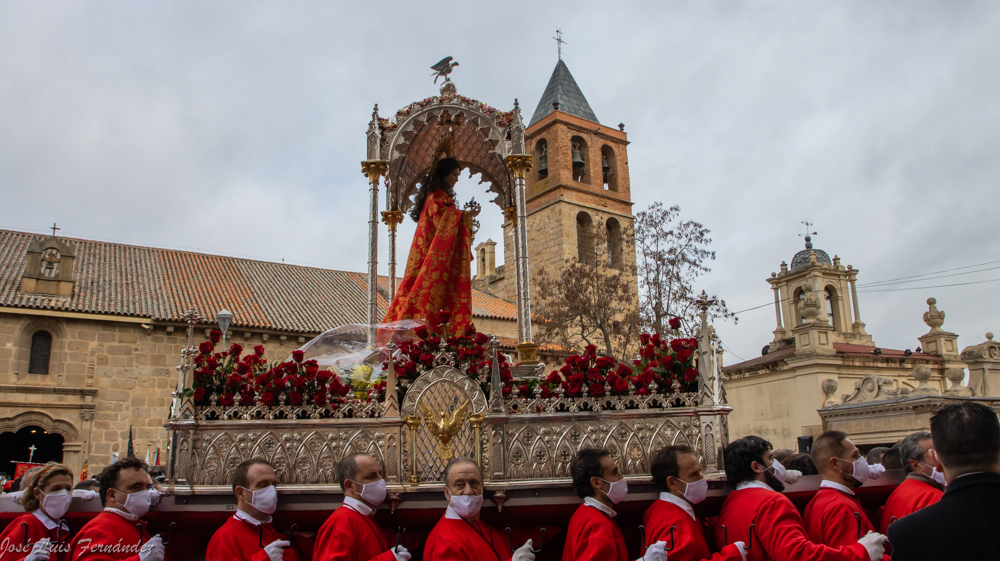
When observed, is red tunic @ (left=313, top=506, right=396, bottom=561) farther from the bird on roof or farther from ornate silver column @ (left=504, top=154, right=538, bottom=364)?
the bird on roof

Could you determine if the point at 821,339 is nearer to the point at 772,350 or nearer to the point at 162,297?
the point at 772,350

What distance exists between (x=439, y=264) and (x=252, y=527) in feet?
12.4

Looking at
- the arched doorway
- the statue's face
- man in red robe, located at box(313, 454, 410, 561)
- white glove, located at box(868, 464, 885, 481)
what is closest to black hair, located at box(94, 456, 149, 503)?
man in red robe, located at box(313, 454, 410, 561)

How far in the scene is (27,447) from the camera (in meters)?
21.7

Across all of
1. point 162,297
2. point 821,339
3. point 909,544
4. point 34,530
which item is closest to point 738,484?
point 909,544

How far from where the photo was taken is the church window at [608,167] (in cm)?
3575

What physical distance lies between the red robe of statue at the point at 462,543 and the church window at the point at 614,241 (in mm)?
30010

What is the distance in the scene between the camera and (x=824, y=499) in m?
4.09

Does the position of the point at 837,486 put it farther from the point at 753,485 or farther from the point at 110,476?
the point at 110,476

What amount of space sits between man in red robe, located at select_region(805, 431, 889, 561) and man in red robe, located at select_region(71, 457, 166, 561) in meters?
3.69

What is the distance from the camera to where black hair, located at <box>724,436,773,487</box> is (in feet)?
13.4

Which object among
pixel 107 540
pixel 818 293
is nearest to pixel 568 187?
pixel 818 293

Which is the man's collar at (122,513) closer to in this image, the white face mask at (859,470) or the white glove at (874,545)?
the white glove at (874,545)

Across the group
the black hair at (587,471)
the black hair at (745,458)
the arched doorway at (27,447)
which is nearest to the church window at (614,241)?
the arched doorway at (27,447)
